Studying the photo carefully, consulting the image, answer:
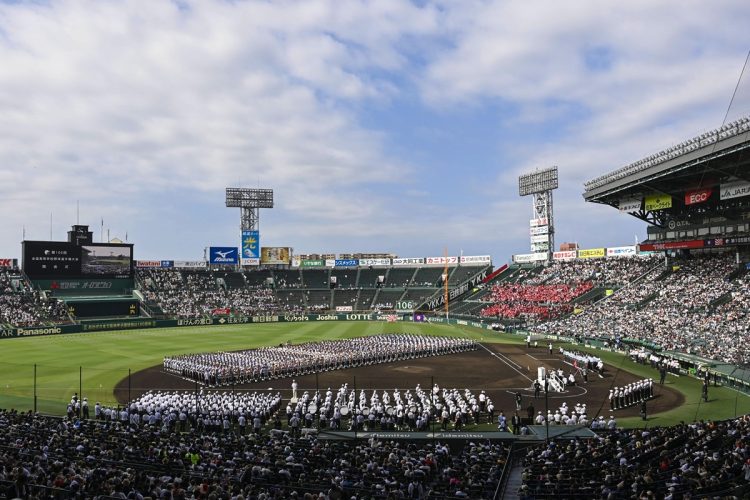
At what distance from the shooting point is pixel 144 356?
160 feet

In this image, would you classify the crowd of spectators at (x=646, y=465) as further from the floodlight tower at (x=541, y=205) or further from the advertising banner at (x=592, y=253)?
the floodlight tower at (x=541, y=205)

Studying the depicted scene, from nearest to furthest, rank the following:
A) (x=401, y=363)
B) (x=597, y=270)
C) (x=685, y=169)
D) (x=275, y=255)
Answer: (x=401, y=363) < (x=685, y=169) < (x=597, y=270) < (x=275, y=255)

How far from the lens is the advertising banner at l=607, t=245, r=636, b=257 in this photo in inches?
3121

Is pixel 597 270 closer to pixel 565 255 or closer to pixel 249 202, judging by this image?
pixel 565 255

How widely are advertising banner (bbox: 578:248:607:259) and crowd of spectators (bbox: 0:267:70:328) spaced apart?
248 ft

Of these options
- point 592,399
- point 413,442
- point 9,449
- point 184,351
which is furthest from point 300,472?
point 184,351

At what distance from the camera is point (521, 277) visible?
287 ft

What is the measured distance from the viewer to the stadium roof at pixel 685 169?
4206 centimetres

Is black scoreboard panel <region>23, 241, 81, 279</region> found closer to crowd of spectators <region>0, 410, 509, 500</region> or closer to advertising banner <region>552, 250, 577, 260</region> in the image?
crowd of spectators <region>0, 410, 509, 500</region>

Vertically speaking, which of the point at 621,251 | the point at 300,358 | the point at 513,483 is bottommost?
the point at 300,358

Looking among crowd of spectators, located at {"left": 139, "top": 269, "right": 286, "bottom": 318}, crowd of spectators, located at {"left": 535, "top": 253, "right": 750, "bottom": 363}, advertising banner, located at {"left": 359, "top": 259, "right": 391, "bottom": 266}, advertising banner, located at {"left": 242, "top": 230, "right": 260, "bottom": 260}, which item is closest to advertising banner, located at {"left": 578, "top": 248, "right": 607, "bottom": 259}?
crowd of spectators, located at {"left": 535, "top": 253, "right": 750, "bottom": 363}

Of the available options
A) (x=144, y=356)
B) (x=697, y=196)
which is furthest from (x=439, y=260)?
(x=144, y=356)

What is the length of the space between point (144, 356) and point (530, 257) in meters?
66.5

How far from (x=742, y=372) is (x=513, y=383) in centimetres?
1313
